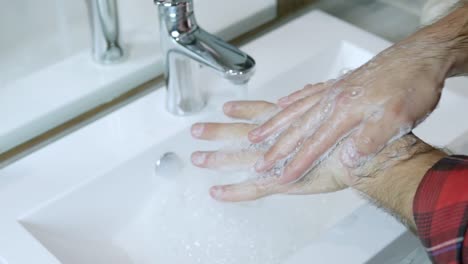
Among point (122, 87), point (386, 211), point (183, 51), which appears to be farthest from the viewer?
point (122, 87)

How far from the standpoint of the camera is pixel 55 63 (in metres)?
1.12

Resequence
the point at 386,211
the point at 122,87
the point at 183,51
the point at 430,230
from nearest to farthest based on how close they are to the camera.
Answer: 1. the point at 430,230
2. the point at 386,211
3. the point at 183,51
4. the point at 122,87

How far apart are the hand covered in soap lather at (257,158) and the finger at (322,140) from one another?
0.03 m

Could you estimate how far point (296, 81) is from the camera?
118 cm

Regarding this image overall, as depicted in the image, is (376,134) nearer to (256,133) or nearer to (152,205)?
(256,133)

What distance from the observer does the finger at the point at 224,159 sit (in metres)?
0.98

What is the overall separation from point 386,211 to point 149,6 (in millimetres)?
530

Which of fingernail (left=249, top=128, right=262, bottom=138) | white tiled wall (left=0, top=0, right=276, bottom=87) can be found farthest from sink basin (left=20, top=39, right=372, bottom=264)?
white tiled wall (left=0, top=0, right=276, bottom=87)

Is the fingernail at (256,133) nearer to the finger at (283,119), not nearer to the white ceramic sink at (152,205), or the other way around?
the finger at (283,119)

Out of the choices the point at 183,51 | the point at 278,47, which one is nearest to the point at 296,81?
the point at 278,47

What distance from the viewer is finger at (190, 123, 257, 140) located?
3.31ft

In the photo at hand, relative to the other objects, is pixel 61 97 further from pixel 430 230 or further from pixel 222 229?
pixel 430 230

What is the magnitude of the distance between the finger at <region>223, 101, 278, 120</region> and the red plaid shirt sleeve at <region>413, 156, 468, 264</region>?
288 mm

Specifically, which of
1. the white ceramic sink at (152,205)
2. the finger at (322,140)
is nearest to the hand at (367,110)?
the finger at (322,140)
